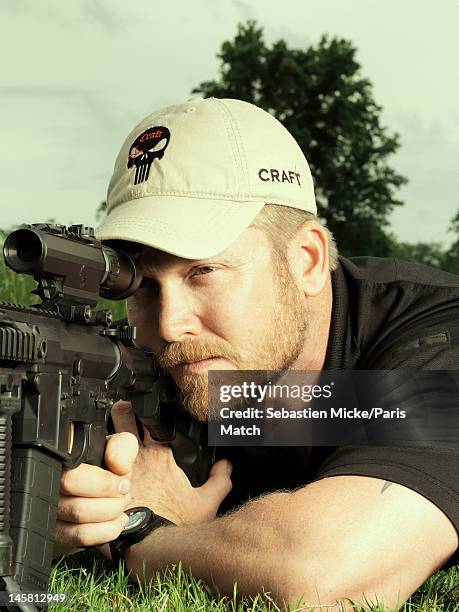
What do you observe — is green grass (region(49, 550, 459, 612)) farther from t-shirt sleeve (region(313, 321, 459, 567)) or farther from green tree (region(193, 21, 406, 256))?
green tree (region(193, 21, 406, 256))

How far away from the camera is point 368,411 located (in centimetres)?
418

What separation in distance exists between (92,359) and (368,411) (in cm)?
131

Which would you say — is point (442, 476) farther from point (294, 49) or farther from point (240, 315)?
point (294, 49)

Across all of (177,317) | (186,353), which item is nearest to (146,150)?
(177,317)

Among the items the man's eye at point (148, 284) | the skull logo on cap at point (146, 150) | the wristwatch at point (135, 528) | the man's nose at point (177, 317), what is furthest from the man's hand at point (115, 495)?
the skull logo on cap at point (146, 150)

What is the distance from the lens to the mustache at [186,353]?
4.24 metres

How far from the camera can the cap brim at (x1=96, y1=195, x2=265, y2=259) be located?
4.18 m

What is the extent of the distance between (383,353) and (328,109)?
4099 cm

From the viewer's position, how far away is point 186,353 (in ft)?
14.0

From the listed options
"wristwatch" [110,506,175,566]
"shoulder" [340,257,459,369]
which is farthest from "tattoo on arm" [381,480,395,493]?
"wristwatch" [110,506,175,566]

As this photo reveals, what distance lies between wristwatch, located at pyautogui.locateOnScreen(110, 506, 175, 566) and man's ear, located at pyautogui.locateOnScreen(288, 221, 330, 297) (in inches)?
53.6

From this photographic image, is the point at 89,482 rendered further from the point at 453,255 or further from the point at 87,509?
the point at 453,255

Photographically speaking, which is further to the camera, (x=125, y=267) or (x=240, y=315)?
(x=240, y=315)

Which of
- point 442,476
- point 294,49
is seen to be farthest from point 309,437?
point 294,49
